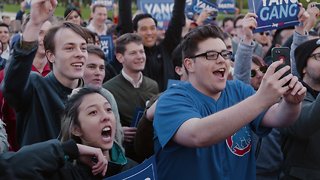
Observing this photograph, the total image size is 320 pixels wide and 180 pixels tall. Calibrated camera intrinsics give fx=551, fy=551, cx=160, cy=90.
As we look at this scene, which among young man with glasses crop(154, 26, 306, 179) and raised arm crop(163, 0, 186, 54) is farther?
raised arm crop(163, 0, 186, 54)

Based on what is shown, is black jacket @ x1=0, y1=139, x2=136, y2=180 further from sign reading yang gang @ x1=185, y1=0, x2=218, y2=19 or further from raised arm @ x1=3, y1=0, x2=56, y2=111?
sign reading yang gang @ x1=185, y1=0, x2=218, y2=19

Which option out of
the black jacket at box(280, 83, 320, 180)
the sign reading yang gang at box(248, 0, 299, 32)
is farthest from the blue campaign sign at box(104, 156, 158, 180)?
the sign reading yang gang at box(248, 0, 299, 32)

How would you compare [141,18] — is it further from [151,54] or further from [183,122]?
[183,122]

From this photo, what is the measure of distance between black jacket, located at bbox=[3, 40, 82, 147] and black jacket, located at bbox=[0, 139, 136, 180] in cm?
80

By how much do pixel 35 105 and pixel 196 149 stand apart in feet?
3.84

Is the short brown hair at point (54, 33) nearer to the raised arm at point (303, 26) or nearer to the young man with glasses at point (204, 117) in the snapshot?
the young man with glasses at point (204, 117)

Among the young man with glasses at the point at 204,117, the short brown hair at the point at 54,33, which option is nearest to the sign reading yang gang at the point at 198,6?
the short brown hair at the point at 54,33

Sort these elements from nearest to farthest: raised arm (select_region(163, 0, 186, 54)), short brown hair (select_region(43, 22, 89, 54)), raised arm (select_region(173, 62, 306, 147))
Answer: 1. raised arm (select_region(173, 62, 306, 147))
2. short brown hair (select_region(43, 22, 89, 54))
3. raised arm (select_region(163, 0, 186, 54))

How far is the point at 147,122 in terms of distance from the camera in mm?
3299

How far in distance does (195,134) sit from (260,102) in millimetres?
342

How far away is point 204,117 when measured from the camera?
263 cm

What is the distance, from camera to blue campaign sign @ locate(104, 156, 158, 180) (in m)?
2.71

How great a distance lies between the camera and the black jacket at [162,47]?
6.16 metres

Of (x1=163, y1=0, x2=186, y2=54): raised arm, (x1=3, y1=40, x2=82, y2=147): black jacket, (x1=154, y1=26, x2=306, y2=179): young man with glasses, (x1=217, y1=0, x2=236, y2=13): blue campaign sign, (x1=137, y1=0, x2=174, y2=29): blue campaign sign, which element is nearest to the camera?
(x1=154, y1=26, x2=306, y2=179): young man with glasses
